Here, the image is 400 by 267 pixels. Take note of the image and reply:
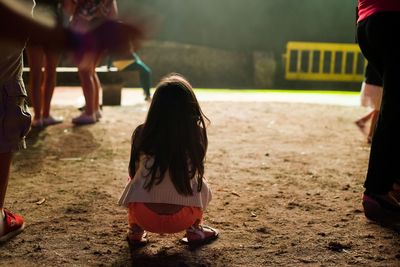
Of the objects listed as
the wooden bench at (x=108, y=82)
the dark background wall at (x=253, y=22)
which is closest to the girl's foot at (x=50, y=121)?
the wooden bench at (x=108, y=82)

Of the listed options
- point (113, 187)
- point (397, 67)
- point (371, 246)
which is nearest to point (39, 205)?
point (113, 187)

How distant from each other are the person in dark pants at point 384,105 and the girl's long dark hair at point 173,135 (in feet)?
3.84

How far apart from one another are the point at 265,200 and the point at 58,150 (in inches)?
85.5

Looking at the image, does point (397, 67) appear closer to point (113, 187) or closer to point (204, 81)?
point (113, 187)

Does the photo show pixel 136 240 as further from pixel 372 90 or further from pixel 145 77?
pixel 145 77

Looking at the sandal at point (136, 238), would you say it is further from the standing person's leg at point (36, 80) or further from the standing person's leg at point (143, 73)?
the standing person's leg at point (143, 73)

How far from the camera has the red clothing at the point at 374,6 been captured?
9.77 ft

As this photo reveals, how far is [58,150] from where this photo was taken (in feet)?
15.6

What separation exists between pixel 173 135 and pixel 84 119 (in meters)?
3.49

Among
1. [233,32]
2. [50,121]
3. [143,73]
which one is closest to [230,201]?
[50,121]

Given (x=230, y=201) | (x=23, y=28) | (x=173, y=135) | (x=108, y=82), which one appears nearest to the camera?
(x=23, y=28)

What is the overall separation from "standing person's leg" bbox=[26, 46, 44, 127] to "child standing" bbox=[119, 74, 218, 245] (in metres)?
3.00

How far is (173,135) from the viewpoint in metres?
2.60

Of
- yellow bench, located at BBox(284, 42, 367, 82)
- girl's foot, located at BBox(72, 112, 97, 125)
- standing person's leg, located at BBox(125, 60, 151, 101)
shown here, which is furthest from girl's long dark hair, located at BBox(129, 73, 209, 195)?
yellow bench, located at BBox(284, 42, 367, 82)
